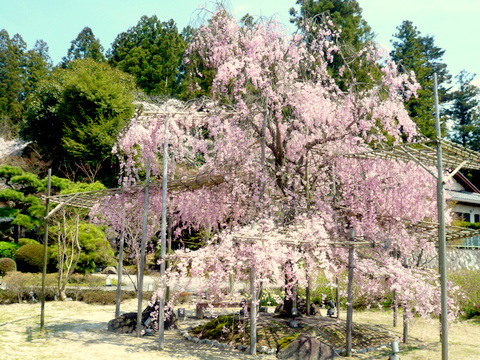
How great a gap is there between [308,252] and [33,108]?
82.0 feet

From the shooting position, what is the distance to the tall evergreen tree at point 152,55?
39.6 meters

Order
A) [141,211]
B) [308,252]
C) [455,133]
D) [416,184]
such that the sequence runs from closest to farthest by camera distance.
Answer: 1. [308,252]
2. [416,184]
3. [141,211]
4. [455,133]

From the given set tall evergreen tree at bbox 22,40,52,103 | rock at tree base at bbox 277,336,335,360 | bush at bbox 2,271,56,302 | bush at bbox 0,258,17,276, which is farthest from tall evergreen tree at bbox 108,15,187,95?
rock at tree base at bbox 277,336,335,360

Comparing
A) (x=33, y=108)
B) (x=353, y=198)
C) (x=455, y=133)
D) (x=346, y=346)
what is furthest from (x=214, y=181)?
(x=455, y=133)

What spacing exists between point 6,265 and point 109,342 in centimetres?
1257

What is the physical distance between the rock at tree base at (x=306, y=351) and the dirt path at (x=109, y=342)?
1.15 ft

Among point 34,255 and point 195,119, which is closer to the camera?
point 195,119

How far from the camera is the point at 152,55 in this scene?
137 feet

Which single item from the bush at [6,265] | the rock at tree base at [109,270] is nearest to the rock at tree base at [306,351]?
the bush at [6,265]

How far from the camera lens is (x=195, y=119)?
1205cm

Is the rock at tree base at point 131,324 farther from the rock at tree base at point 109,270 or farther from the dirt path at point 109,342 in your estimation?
the rock at tree base at point 109,270

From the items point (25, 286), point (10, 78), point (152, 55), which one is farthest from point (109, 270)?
point (10, 78)

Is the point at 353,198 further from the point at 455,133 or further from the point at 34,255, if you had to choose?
the point at 455,133

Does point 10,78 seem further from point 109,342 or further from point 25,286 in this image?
point 109,342
